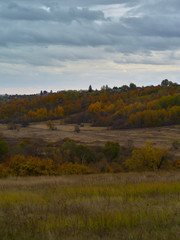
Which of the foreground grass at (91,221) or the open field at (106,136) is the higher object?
the foreground grass at (91,221)

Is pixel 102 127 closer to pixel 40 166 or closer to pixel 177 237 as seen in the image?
pixel 40 166

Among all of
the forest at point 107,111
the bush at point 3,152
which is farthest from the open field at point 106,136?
the bush at point 3,152

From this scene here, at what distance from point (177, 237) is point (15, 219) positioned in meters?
3.36

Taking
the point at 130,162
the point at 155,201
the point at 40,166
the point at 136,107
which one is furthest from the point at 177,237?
the point at 136,107

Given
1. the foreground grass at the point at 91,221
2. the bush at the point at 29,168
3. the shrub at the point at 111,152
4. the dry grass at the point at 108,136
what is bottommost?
the dry grass at the point at 108,136

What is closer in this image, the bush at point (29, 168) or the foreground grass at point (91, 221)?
the foreground grass at point (91, 221)

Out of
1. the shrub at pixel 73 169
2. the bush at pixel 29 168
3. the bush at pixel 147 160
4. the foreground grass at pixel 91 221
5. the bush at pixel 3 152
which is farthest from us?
the bush at pixel 3 152

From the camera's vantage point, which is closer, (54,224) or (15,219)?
(54,224)

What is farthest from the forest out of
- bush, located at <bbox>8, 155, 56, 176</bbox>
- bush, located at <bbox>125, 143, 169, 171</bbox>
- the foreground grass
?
the foreground grass

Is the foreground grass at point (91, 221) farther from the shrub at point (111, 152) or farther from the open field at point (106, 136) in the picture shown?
the open field at point (106, 136)

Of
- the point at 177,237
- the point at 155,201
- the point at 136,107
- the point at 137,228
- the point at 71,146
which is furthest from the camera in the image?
the point at 136,107

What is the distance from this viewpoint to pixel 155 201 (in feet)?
→ 22.9

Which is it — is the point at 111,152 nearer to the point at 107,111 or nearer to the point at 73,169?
the point at 73,169

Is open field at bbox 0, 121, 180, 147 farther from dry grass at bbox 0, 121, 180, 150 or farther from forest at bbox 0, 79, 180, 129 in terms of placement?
forest at bbox 0, 79, 180, 129
